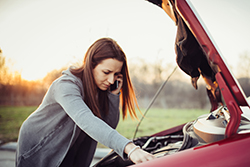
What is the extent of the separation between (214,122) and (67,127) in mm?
907

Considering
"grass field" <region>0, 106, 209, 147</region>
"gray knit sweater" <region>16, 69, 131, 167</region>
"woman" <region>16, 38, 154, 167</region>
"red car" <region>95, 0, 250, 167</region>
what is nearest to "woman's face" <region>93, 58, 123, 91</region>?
"woman" <region>16, 38, 154, 167</region>

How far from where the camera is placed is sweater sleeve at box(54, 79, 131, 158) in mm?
850

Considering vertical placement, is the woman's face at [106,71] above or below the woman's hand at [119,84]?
above

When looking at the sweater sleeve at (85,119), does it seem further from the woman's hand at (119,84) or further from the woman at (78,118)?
the woman's hand at (119,84)

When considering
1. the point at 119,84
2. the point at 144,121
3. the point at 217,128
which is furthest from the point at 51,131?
the point at 144,121

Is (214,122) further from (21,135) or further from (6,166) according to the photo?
(6,166)

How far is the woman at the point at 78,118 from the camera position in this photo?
92 centimetres

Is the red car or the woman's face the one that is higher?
the woman's face

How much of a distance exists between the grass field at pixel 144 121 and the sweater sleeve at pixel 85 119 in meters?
4.62

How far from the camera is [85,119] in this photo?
37.2 inches

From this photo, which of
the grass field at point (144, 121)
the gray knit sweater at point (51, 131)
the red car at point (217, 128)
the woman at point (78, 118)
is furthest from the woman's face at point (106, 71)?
the grass field at point (144, 121)

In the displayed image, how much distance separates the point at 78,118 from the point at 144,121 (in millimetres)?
7942

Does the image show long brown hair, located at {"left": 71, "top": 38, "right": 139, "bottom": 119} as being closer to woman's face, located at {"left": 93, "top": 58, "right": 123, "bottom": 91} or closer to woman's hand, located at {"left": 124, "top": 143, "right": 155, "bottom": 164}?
woman's face, located at {"left": 93, "top": 58, "right": 123, "bottom": 91}

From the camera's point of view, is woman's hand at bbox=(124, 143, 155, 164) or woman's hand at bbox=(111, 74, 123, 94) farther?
woman's hand at bbox=(111, 74, 123, 94)
